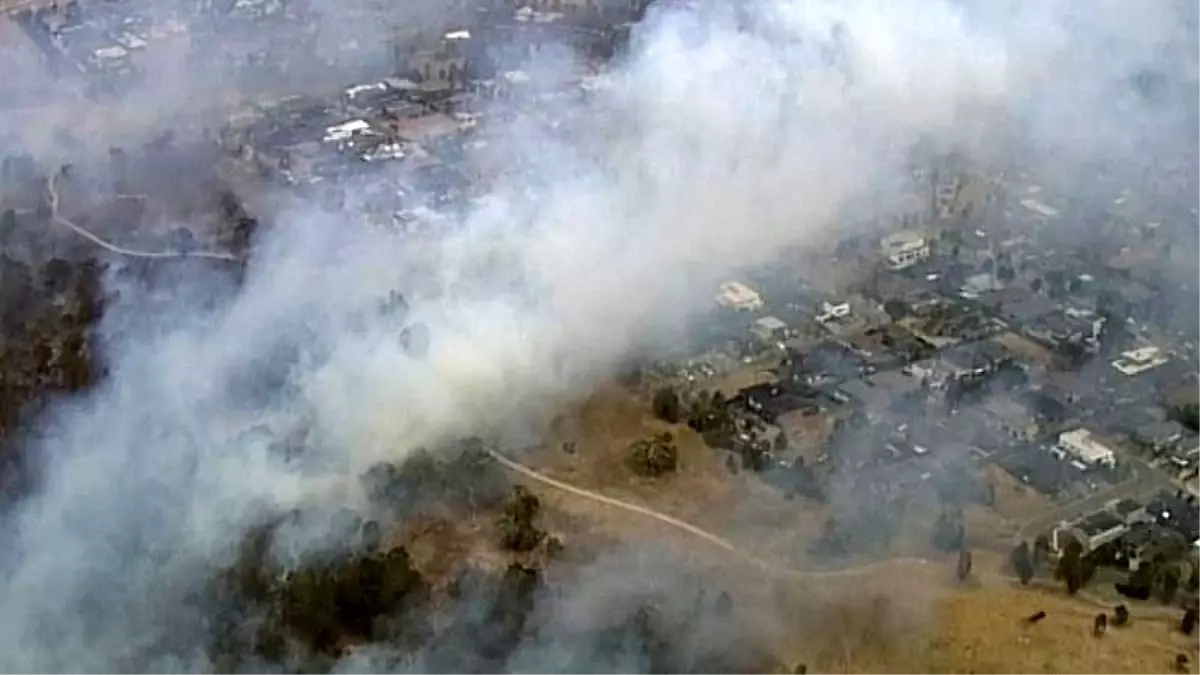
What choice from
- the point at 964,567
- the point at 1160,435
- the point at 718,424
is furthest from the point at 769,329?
the point at 964,567

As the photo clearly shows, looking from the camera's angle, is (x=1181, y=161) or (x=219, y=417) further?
(x=1181, y=161)

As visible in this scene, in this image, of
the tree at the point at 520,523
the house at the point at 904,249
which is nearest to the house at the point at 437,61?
the house at the point at 904,249

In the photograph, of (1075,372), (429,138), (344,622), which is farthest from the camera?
(429,138)

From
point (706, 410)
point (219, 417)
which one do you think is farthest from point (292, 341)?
point (706, 410)

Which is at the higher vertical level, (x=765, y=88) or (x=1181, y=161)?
(x=765, y=88)

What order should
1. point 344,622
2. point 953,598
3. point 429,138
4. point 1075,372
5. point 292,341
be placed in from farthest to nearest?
point 429,138 → point 1075,372 → point 292,341 → point 953,598 → point 344,622

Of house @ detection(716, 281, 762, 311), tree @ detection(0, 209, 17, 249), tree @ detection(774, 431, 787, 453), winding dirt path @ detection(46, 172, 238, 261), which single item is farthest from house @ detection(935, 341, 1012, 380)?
tree @ detection(0, 209, 17, 249)

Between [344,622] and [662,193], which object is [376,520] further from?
[662,193]

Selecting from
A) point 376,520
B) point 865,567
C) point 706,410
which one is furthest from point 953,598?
point 376,520
